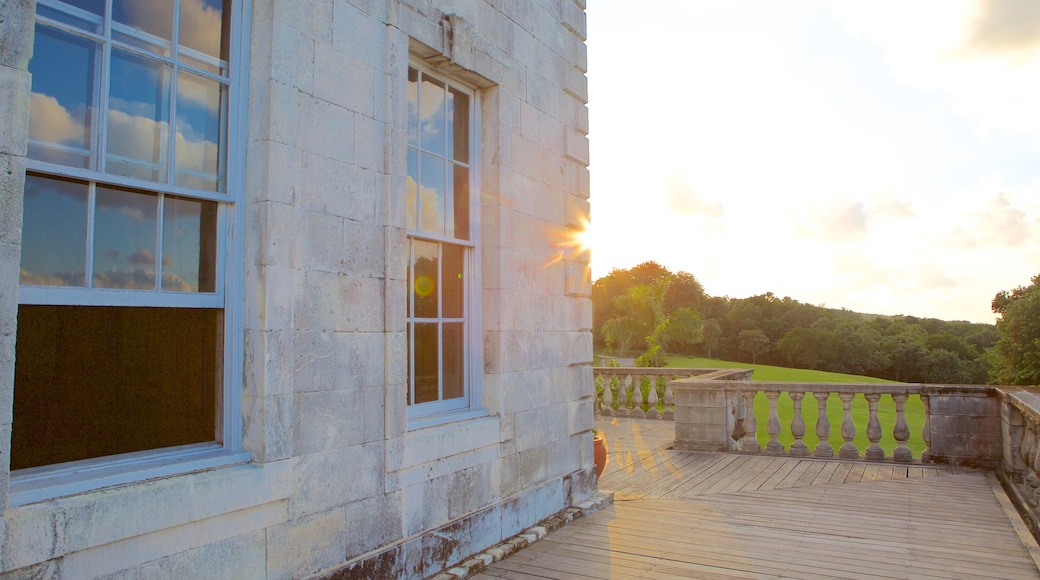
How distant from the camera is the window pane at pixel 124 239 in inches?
96.0

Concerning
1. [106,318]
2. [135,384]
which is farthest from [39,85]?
[135,384]

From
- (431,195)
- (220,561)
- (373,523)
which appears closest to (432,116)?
(431,195)

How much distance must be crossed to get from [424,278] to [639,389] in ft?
28.4

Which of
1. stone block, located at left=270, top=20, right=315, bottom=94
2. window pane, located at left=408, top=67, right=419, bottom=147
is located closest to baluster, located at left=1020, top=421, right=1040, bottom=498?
window pane, located at left=408, top=67, right=419, bottom=147

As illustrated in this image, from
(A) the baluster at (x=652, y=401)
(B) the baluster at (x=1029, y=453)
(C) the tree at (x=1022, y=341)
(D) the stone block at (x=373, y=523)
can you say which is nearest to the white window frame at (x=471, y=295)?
(D) the stone block at (x=373, y=523)

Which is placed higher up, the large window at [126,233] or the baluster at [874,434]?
the large window at [126,233]

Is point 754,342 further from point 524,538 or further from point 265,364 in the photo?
point 265,364

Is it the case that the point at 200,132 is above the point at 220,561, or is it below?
above

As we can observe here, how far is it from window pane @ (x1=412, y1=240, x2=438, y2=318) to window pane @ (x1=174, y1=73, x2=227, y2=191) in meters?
1.31

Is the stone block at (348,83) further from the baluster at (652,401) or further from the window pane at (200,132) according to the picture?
the baluster at (652,401)

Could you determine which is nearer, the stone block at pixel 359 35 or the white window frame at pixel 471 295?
the stone block at pixel 359 35

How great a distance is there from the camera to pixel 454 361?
14.1 ft

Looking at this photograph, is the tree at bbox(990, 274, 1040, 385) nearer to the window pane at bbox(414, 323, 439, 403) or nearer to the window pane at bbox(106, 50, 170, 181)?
the window pane at bbox(414, 323, 439, 403)

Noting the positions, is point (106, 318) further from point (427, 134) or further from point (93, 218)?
point (427, 134)
